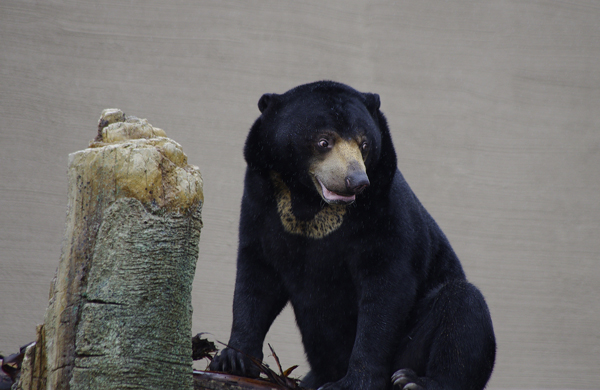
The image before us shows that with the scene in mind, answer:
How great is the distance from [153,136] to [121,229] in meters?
0.32

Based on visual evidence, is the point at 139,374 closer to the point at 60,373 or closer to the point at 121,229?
the point at 60,373

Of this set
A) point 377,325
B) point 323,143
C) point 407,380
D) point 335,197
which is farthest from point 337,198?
point 407,380

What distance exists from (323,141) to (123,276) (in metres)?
1.09

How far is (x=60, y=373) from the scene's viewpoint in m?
1.42

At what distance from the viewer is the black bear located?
2.21m

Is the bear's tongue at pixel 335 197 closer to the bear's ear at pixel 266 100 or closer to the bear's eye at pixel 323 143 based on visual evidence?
the bear's eye at pixel 323 143

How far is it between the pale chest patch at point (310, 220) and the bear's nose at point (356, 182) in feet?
0.80

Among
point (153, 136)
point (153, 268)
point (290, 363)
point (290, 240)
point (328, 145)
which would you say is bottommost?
point (290, 363)

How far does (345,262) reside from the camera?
2.36 meters

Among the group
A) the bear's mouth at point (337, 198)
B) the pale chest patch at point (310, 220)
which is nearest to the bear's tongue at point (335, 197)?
the bear's mouth at point (337, 198)

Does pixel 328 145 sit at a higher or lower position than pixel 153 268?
higher

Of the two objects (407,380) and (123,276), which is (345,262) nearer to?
(407,380)

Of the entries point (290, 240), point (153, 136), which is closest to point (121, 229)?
point (153, 136)

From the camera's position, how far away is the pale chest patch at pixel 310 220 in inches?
93.4
